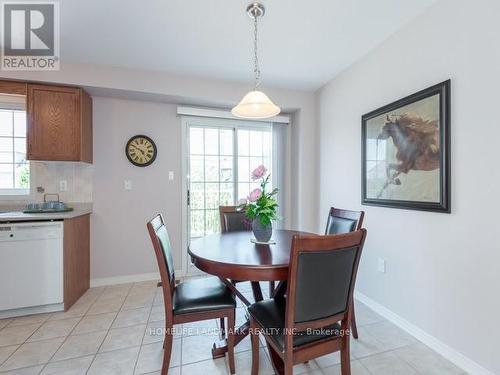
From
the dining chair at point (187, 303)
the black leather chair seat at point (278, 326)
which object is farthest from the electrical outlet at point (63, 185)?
the black leather chair seat at point (278, 326)

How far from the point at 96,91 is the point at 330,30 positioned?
2.43m

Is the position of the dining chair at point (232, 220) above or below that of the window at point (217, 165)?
below

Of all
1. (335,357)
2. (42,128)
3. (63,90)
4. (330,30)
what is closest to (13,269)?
(42,128)

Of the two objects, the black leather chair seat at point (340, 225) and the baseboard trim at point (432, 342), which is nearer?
the baseboard trim at point (432, 342)

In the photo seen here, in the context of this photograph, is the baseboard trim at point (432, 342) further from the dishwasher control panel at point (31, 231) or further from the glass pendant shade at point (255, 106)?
the dishwasher control panel at point (31, 231)

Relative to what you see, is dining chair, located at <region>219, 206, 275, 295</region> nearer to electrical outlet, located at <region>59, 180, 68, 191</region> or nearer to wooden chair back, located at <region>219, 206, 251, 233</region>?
wooden chair back, located at <region>219, 206, 251, 233</region>

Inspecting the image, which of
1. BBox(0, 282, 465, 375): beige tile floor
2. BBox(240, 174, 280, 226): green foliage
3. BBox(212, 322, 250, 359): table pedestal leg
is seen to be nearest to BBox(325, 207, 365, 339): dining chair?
BBox(0, 282, 465, 375): beige tile floor

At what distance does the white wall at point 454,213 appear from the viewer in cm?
147

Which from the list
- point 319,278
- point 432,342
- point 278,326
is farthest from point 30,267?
point 432,342

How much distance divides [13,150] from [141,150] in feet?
4.26

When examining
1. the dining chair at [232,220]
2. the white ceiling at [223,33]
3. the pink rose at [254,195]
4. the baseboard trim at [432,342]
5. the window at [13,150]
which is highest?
the white ceiling at [223,33]

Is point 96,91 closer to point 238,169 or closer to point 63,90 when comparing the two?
point 63,90

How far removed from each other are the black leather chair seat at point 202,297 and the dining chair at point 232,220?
69 cm

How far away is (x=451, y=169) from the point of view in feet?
5.49
